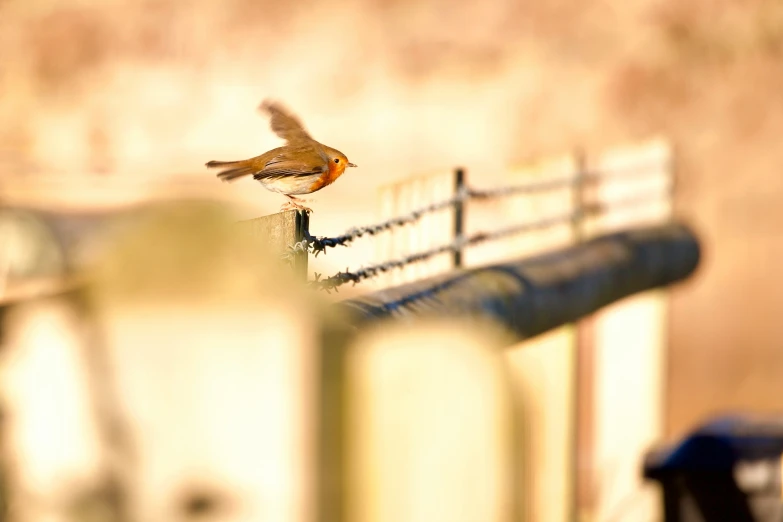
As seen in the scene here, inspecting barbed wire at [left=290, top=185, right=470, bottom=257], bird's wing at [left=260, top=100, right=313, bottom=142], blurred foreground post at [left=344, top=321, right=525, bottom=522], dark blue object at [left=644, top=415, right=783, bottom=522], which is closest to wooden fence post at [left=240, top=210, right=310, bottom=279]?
barbed wire at [left=290, top=185, right=470, bottom=257]

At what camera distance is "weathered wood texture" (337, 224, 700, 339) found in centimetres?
221

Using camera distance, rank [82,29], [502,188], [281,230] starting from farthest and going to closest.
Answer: [82,29] < [502,188] < [281,230]

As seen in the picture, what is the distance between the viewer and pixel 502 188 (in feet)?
14.3

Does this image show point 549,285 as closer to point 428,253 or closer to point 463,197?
point 463,197

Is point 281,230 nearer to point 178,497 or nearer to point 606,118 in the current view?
point 178,497

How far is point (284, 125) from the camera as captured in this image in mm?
2719

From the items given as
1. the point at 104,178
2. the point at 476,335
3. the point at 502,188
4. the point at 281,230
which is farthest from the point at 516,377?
the point at 104,178

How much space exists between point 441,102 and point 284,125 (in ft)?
24.3

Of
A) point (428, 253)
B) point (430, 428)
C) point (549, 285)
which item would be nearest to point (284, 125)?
point (428, 253)

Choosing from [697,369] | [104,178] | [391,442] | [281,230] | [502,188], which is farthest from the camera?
[104,178]

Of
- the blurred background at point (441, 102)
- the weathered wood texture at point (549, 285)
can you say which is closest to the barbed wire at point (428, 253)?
the weathered wood texture at point (549, 285)

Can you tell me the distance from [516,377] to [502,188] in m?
3.73

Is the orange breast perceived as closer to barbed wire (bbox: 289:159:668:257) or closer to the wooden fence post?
barbed wire (bbox: 289:159:668:257)

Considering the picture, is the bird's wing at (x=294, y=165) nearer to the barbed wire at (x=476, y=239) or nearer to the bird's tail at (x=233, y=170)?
the bird's tail at (x=233, y=170)
